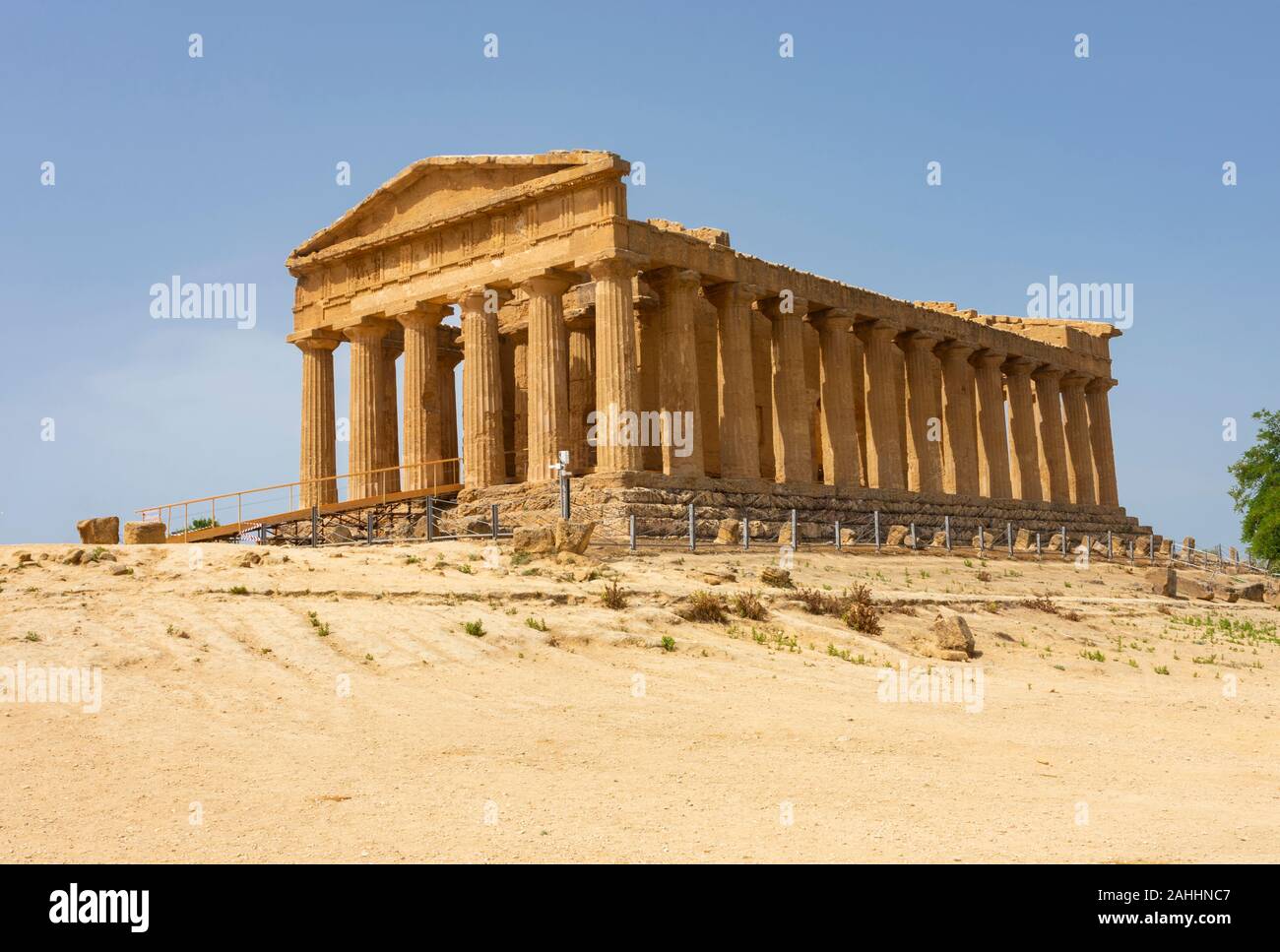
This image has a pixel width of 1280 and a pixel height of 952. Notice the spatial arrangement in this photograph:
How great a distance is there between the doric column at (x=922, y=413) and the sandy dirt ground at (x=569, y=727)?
21946 millimetres

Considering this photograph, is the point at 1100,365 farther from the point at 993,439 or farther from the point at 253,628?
the point at 253,628

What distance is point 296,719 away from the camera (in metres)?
13.0

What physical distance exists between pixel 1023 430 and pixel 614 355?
2376cm

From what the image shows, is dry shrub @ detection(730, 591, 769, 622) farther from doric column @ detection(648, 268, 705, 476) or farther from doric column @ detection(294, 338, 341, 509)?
doric column @ detection(294, 338, 341, 509)

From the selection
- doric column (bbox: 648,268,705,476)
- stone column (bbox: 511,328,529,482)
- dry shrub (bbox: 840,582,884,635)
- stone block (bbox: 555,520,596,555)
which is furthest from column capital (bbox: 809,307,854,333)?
dry shrub (bbox: 840,582,884,635)

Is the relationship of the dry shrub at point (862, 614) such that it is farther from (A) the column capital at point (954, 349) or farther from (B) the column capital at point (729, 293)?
(A) the column capital at point (954, 349)

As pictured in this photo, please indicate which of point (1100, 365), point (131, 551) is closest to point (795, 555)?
point (131, 551)

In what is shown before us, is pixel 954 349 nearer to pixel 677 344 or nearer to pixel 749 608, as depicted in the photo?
pixel 677 344

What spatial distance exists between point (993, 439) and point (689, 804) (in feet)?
136

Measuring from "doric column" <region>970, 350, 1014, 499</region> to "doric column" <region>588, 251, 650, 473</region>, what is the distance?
20667 mm

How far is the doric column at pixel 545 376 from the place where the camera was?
34.1 m

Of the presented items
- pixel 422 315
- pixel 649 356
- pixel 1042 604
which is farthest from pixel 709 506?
pixel 422 315

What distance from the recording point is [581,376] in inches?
1617

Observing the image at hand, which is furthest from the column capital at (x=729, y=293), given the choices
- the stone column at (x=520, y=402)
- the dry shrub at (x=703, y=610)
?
the dry shrub at (x=703, y=610)
